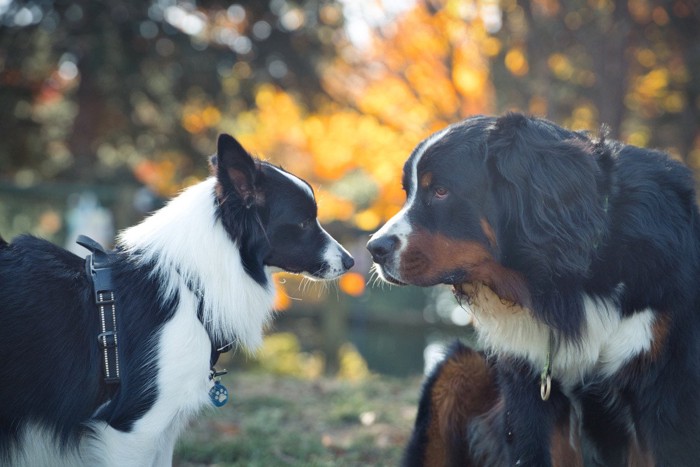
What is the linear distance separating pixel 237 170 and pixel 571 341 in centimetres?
187

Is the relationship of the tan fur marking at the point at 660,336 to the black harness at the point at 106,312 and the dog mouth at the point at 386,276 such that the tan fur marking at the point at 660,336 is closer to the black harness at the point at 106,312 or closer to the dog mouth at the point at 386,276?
the dog mouth at the point at 386,276

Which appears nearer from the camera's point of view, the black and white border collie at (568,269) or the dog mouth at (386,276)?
the black and white border collie at (568,269)

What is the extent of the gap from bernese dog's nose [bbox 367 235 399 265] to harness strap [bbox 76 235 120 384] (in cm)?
127

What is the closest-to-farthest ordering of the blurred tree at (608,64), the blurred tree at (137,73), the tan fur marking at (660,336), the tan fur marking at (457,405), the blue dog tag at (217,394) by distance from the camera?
the tan fur marking at (660,336)
the blue dog tag at (217,394)
the tan fur marking at (457,405)
the blurred tree at (608,64)
the blurred tree at (137,73)

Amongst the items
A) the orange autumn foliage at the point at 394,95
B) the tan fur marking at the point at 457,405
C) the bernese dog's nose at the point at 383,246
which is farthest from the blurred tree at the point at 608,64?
the bernese dog's nose at the point at 383,246

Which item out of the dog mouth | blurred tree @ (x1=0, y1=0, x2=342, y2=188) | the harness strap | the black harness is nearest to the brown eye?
the dog mouth

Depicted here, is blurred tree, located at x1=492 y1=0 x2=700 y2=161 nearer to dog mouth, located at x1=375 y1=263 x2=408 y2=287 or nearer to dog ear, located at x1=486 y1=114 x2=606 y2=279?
dog ear, located at x1=486 y1=114 x2=606 y2=279

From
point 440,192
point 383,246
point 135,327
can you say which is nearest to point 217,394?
point 135,327

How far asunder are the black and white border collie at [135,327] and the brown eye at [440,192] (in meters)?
1.02

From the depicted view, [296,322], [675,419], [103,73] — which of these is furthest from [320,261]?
[103,73]

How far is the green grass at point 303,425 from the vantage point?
16.5 feet

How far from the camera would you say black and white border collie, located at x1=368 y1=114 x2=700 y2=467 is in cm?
318

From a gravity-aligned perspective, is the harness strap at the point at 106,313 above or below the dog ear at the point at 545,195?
below

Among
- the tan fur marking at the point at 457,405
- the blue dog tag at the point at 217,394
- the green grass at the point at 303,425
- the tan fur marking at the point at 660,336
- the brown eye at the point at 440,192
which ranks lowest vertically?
the green grass at the point at 303,425
